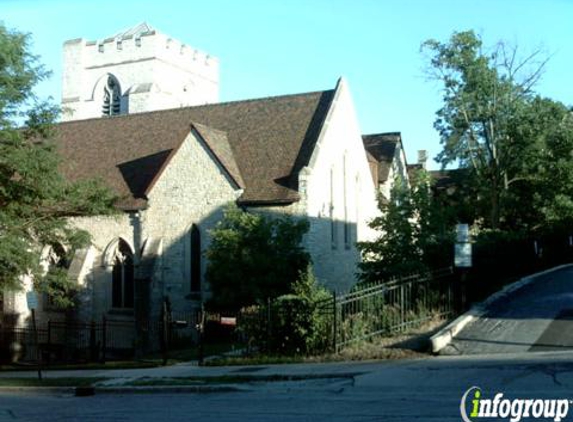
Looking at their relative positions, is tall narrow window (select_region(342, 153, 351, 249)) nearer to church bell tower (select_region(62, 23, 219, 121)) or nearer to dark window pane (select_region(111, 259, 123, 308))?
dark window pane (select_region(111, 259, 123, 308))

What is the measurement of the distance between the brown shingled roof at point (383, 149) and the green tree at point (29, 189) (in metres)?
17.1

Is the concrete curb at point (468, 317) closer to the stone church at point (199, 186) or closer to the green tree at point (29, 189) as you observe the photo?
the stone church at point (199, 186)

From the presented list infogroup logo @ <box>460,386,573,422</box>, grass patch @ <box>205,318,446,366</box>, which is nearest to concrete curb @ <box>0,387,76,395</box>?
grass patch @ <box>205,318,446,366</box>

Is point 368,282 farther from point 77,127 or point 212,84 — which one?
point 212,84

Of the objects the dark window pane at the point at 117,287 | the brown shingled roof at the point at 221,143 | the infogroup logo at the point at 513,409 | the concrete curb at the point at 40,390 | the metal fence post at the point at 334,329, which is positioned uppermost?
the brown shingled roof at the point at 221,143

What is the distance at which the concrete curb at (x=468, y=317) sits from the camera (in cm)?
1567

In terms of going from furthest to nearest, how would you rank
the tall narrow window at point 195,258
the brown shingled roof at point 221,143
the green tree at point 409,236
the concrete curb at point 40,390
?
the tall narrow window at point 195,258 < the brown shingled roof at point 221,143 < the green tree at point 409,236 < the concrete curb at point 40,390

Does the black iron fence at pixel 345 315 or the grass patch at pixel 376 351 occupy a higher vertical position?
the black iron fence at pixel 345 315

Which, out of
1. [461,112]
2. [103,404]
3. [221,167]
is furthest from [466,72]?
[103,404]

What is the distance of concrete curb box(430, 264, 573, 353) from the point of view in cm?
1567

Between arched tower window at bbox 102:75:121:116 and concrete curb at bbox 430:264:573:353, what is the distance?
112 ft

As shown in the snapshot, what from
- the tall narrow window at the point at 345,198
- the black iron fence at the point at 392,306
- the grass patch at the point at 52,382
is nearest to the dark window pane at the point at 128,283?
the tall narrow window at the point at 345,198

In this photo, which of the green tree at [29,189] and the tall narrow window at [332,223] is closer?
the green tree at [29,189]

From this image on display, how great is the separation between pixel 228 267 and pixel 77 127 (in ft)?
59.2
